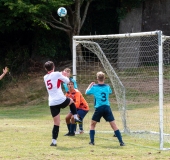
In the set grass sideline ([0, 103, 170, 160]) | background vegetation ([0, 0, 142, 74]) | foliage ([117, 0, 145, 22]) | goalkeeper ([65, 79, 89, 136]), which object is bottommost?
grass sideline ([0, 103, 170, 160])

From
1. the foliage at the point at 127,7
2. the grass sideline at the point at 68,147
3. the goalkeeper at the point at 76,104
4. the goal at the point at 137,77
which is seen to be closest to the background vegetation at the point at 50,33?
the foliage at the point at 127,7

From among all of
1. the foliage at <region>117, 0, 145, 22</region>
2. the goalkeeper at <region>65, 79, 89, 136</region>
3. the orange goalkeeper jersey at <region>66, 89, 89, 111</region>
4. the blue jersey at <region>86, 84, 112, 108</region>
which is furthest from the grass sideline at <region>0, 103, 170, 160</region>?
the foliage at <region>117, 0, 145, 22</region>

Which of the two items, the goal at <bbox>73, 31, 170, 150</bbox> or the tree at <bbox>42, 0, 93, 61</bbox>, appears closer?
the goal at <bbox>73, 31, 170, 150</bbox>

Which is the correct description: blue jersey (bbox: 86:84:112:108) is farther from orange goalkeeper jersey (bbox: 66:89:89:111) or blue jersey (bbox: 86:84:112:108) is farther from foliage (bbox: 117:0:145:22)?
foliage (bbox: 117:0:145:22)

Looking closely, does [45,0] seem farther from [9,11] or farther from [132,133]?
[132,133]

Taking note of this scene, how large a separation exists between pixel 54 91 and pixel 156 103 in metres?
9.85

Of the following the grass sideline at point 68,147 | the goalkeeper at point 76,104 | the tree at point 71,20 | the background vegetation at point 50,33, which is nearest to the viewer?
the grass sideline at point 68,147

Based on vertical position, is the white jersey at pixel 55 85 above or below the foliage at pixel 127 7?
below

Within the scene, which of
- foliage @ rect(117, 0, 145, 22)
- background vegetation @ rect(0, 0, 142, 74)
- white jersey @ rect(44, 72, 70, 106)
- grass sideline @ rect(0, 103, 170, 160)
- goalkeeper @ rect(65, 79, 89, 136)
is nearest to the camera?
grass sideline @ rect(0, 103, 170, 160)

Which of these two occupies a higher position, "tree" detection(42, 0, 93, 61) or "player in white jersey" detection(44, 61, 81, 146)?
"tree" detection(42, 0, 93, 61)

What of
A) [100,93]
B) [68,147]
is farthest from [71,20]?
[68,147]

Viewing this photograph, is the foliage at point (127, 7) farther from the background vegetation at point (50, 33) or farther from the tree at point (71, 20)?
the tree at point (71, 20)

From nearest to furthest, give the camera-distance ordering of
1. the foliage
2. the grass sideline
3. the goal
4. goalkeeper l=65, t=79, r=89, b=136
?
the grass sideline < goalkeeper l=65, t=79, r=89, b=136 < the goal < the foliage

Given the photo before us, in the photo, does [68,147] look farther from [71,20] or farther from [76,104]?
[71,20]
